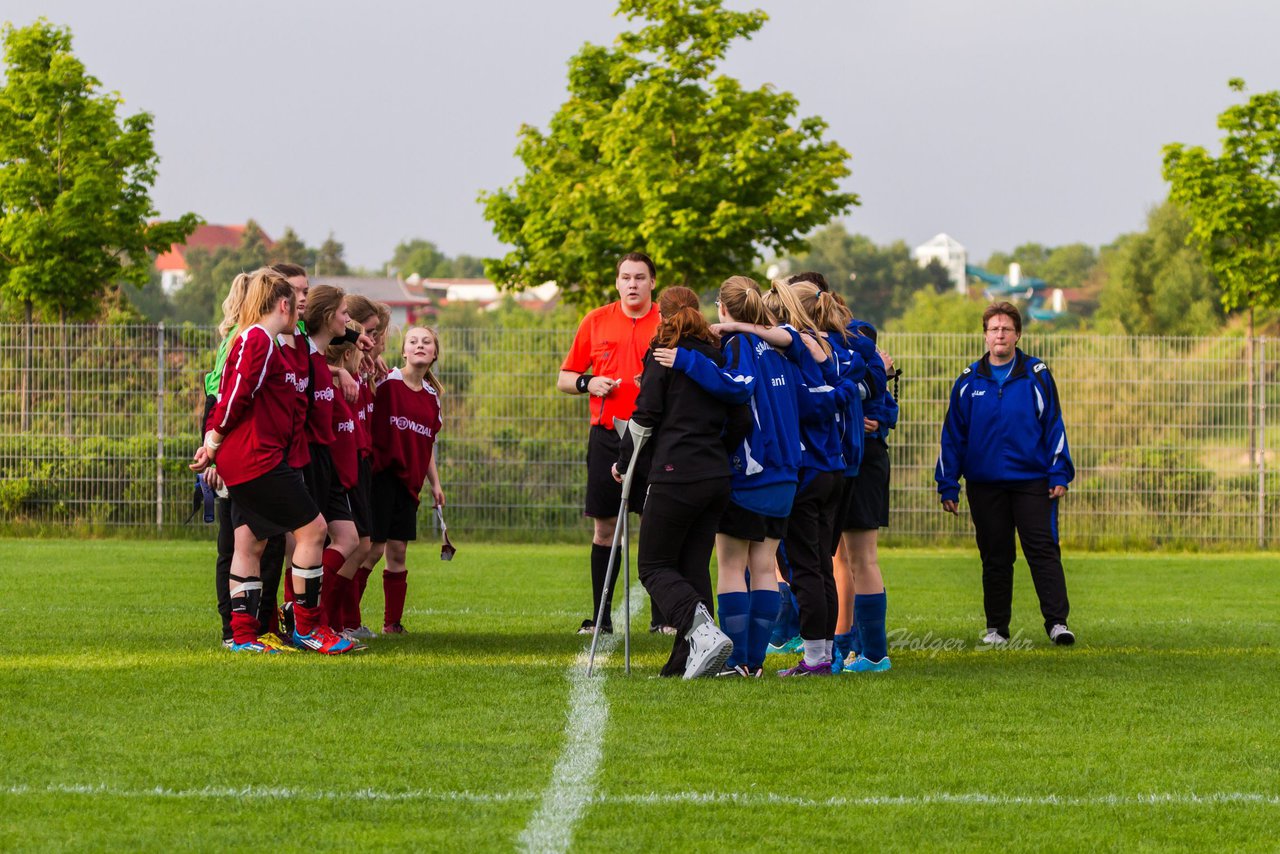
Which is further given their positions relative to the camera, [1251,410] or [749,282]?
[1251,410]

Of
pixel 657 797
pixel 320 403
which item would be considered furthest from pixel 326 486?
pixel 657 797

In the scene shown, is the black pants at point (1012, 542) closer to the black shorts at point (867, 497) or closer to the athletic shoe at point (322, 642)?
the black shorts at point (867, 497)

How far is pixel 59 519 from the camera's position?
17625 mm

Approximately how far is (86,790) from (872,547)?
4.38 metres

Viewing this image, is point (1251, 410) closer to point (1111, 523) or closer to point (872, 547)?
point (1111, 523)

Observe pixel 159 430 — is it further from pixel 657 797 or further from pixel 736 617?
pixel 657 797

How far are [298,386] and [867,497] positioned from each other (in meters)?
2.86

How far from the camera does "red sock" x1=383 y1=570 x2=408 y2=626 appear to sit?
9.30 meters

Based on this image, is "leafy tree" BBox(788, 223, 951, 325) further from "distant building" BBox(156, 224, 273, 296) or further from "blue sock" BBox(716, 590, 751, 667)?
"blue sock" BBox(716, 590, 751, 667)

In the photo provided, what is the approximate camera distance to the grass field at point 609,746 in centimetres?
455

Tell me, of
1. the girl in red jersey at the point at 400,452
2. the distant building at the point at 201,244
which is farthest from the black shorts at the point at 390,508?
the distant building at the point at 201,244

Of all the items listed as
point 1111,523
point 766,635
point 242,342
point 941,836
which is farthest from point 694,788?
point 1111,523

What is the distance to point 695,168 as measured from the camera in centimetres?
2064

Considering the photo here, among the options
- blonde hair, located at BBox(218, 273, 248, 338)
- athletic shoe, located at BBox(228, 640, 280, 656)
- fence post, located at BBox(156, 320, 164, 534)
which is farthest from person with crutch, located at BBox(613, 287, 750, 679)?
fence post, located at BBox(156, 320, 164, 534)
